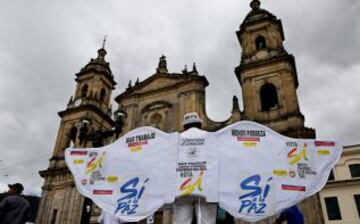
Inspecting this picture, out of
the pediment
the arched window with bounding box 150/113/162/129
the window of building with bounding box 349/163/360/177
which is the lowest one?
the window of building with bounding box 349/163/360/177

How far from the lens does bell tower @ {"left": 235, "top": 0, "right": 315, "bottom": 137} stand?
56.3 feet

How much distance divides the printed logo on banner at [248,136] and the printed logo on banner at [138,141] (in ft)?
3.79

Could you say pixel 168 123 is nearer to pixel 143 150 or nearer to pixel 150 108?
pixel 150 108

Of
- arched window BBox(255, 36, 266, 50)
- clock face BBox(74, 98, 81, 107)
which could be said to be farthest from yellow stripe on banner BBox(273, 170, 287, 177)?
clock face BBox(74, 98, 81, 107)

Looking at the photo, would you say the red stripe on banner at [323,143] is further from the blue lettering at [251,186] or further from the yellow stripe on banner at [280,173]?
the blue lettering at [251,186]

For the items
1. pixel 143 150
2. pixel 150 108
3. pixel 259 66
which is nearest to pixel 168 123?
pixel 150 108

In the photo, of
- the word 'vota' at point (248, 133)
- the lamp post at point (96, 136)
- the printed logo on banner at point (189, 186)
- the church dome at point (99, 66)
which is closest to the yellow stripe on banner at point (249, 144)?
the word 'vota' at point (248, 133)

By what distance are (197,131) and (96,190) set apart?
1.62 metres

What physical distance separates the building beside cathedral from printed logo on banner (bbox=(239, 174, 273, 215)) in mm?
12292

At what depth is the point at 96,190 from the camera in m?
4.14

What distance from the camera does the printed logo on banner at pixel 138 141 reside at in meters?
4.22

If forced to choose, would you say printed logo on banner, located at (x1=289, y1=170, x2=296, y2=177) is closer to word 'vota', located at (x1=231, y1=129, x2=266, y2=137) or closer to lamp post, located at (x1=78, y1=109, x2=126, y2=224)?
word 'vota', located at (x1=231, y1=129, x2=266, y2=137)

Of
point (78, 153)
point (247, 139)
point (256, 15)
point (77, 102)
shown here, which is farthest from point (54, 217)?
point (256, 15)

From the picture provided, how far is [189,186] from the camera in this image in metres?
Answer: 3.70
